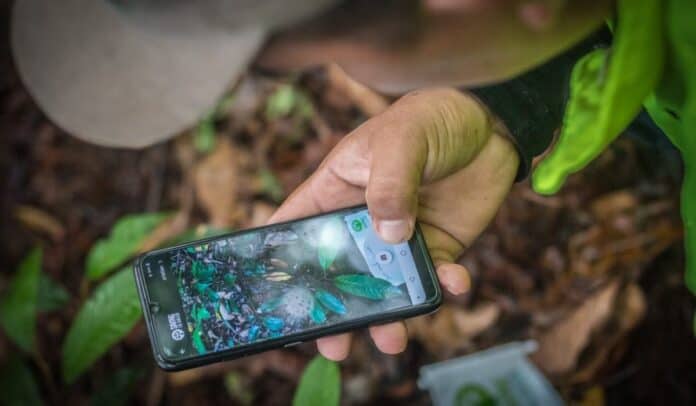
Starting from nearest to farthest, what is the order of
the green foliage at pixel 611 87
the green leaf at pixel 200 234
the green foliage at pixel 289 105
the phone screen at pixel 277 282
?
the green foliage at pixel 611 87 → the phone screen at pixel 277 282 → the green leaf at pixel 200 234 → the green foliage at pixel 289 105

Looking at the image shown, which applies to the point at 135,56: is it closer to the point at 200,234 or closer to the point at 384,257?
the point at 384,257

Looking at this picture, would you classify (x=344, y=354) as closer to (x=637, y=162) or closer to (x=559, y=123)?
(x=559, y=123)

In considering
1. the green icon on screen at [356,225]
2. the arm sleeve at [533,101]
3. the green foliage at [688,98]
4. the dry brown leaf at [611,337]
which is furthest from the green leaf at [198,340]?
the dry brown leaf at [611,337]

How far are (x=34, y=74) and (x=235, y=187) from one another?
1.08 metres

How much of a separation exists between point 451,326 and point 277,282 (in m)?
0.52

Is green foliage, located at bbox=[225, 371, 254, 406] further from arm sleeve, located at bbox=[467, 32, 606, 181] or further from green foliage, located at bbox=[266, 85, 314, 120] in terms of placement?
arm sleeve, located at bbox=[467, 32, 606, 181]

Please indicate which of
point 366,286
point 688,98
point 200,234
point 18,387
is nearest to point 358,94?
point 200,234

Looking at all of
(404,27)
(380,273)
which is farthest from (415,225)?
(404,27)

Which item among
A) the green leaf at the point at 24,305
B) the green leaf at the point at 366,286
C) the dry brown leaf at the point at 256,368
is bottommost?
the dry brown leaf at the point at 256,368

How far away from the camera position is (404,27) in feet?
1.25

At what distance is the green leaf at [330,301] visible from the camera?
0.91 meters

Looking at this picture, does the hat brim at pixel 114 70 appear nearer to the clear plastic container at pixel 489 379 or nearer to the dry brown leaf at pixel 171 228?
the clear plastic container at pixel 489 379

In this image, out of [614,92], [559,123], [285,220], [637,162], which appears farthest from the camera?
[637,162]

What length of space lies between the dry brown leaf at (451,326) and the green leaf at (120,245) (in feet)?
1.77
